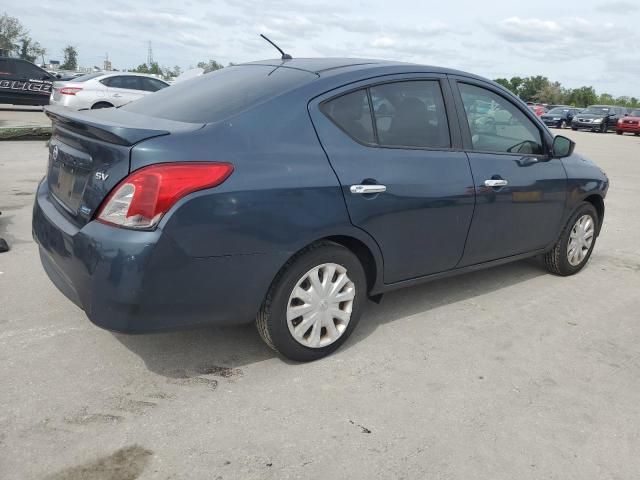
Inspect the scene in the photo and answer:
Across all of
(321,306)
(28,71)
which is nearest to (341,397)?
(321,306)

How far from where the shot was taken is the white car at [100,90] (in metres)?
14.5

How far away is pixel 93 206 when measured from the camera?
2738mm

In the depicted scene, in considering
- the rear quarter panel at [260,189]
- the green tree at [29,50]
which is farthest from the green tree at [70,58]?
the rear quarter panel at [260,189]

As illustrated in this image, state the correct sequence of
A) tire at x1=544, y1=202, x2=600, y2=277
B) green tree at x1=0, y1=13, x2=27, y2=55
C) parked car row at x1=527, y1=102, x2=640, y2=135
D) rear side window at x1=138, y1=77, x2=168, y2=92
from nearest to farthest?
tire at x1=544, y1=202, x2=600, y2=277, rear side window at x1=138, y1=77, x2=168, y2=92, parked car row at x1=527, y1=102, x2=640, y2=135, green tree at x1=0, y1=13, x2=27, y2=55

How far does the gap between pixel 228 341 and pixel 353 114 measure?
150 centimetres

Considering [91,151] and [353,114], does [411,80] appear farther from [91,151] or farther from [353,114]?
[91,151]

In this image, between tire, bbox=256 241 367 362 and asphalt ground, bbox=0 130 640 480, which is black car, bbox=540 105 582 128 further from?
tire, bbox=256 241 367 362

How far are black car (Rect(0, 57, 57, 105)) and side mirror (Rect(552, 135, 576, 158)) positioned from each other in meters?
18.3

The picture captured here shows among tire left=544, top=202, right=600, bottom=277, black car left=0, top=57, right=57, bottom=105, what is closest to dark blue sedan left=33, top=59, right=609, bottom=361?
tire left=544, top=202, right=600, bottom=277

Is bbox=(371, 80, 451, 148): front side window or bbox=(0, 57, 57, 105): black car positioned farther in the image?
bbox=(0, 57, 57, 105): black car

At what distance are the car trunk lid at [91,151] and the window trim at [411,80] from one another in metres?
0.80

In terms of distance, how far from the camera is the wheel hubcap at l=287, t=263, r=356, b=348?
312 centimetres

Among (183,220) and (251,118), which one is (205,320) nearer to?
(183,220)

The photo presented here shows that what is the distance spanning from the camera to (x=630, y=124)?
98.8 ft
